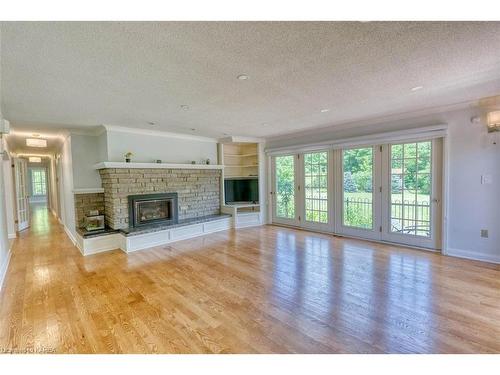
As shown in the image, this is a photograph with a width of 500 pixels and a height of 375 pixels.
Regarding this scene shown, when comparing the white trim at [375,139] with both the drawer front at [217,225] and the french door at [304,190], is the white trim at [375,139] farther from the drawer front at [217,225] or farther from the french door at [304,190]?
the drawer front at [217,225]

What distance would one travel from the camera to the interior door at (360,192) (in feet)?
15.1

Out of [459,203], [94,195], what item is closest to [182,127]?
[94,195]

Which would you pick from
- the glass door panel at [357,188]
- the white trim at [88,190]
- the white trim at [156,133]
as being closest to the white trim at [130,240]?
the white trim at [88,190]

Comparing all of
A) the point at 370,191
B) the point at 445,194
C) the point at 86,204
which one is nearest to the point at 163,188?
the point at 86,204

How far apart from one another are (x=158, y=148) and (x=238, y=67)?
358 centimetres

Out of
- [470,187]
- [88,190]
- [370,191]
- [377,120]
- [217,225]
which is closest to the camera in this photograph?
[470,187]

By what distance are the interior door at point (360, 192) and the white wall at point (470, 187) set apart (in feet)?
3.46

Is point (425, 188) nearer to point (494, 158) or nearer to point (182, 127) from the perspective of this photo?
point (494, 158)

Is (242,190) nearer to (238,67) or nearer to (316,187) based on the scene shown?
(316,187)

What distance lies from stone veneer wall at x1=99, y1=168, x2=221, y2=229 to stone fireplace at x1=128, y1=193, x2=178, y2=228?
0.09 metres

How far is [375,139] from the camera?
4.48 meters

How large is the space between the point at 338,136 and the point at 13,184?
824 centimetres

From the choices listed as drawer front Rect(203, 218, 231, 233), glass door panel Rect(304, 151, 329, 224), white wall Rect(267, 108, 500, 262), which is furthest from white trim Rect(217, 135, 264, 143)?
white wall Rect(267, 108, 500, 262)

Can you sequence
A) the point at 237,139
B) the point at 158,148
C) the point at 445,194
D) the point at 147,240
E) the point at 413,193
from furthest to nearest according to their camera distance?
the point at 237,139
the point at 158,148
the point at 147,240
the point at 413,193
the point at 445,194
